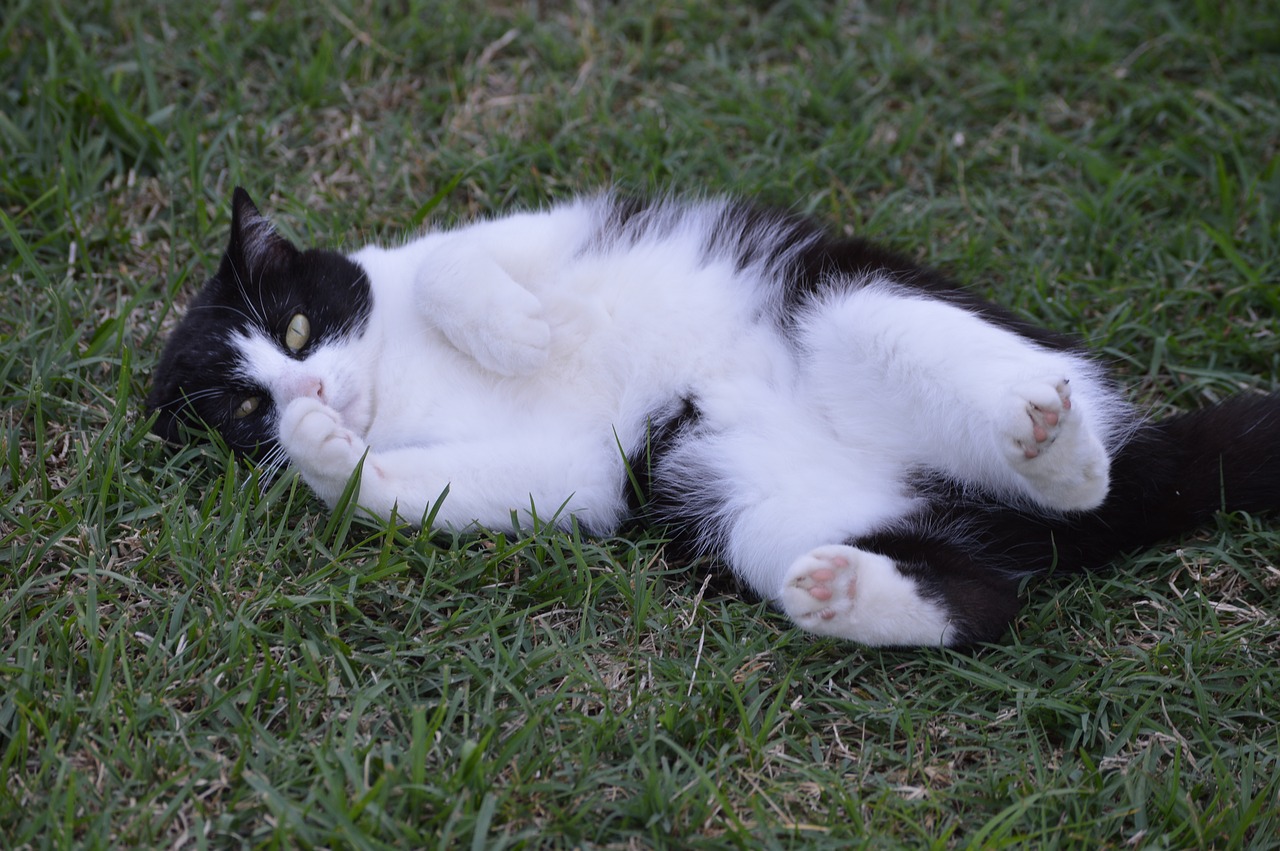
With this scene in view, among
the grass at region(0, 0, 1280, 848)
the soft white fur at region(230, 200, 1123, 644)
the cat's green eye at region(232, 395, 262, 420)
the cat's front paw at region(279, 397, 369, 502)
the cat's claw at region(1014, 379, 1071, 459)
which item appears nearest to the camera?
the grass at region(0, 0, 1280, 848)

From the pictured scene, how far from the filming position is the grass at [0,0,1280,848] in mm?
1728

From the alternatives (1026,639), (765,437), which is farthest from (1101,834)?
(765,437)

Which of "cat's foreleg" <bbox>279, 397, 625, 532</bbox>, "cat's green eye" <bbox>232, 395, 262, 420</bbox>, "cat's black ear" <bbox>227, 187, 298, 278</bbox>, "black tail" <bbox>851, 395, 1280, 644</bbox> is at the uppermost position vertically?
"black tail" <bbox>851, 395, 1280, 644</bbox>

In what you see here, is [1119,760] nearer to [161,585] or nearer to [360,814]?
[360,814]

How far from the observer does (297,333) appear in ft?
8.04

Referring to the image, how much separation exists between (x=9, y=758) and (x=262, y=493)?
74 cm

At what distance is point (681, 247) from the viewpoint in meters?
2.54

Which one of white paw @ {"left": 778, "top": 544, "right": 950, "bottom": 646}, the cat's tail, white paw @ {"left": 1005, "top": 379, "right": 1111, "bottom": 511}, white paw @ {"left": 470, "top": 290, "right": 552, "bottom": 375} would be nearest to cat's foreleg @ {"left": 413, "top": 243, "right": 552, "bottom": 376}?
white paw @ {"left": 470, "top": 290, "right": 552, "bottom": 375}

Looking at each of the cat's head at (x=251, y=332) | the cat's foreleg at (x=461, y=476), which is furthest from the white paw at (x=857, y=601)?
the cat's head at (x=251, y=332)

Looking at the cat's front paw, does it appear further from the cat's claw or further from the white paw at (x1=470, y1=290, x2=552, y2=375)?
the cat's claw

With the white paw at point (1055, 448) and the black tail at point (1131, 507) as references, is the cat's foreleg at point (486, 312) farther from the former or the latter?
the white paw at point (1055, 448)

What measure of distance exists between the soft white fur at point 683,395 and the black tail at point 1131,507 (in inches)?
3.1

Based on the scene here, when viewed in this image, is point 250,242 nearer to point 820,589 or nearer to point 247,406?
point 247,406

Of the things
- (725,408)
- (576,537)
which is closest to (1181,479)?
(725,408)
